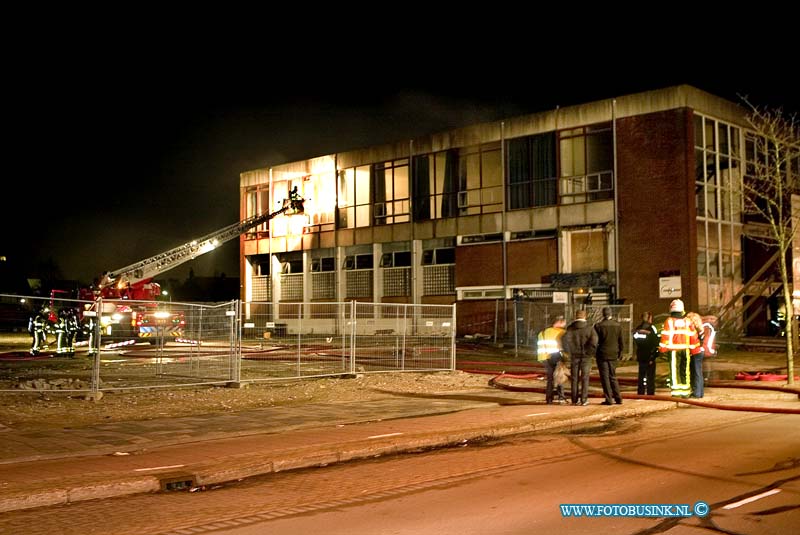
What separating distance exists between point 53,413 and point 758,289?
29530 millimetres

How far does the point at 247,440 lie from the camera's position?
11.0 m

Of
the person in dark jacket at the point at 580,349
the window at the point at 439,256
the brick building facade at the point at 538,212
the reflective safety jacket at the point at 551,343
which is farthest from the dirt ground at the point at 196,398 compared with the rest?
the window at the point at 439,256

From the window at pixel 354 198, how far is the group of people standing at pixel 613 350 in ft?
96.1

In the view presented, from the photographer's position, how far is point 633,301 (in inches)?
1291

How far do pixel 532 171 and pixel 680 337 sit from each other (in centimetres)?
2274

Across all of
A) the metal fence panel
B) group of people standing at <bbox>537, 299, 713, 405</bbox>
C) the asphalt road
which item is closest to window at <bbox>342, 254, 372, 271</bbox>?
the metal fence panel

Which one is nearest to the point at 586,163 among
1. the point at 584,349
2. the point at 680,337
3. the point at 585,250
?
the point at 585,250

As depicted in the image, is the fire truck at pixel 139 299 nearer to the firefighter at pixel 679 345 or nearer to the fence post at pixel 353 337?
the fence post at pixel 353 337

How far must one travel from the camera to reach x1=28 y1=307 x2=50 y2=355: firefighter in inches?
886

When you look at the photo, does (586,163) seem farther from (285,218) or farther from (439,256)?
(285,218)

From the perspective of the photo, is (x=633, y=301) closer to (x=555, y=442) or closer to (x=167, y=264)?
(x=167, y=264)

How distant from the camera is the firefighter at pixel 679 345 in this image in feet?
49.9

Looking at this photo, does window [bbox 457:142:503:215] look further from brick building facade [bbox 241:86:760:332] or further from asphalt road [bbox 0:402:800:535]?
asphalt road [bbox 0:402:800:535]

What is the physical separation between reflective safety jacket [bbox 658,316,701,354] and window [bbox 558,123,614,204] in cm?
1969
